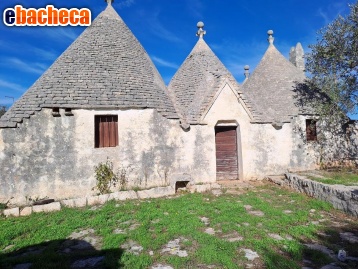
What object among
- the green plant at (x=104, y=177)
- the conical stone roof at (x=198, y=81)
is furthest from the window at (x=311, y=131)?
the green plant at (x=104, y=177)

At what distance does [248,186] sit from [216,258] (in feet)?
20.8

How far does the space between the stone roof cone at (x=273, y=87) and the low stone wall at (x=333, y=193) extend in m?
3.77

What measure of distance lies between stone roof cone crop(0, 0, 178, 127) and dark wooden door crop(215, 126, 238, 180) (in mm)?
3204

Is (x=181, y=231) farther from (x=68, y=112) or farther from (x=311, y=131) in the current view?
(x=311, y=131)

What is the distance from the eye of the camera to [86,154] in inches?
353

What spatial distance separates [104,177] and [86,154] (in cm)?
118

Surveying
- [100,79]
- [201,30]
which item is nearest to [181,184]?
[100,79]

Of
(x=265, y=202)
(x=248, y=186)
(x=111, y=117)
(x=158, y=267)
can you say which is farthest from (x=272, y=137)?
(x=158, y=267)

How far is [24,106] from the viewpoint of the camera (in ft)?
28.9

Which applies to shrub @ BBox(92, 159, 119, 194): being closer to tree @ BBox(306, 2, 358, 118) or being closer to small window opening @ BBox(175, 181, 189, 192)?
small window opening @ BBox(175, 181, 189, 192)

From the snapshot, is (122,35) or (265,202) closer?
(265,202)

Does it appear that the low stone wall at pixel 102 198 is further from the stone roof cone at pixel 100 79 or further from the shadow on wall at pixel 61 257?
the stone roof cone at pixel 100 79

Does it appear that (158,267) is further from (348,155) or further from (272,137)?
(348,155)

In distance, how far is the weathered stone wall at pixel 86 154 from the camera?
8.27 metres
